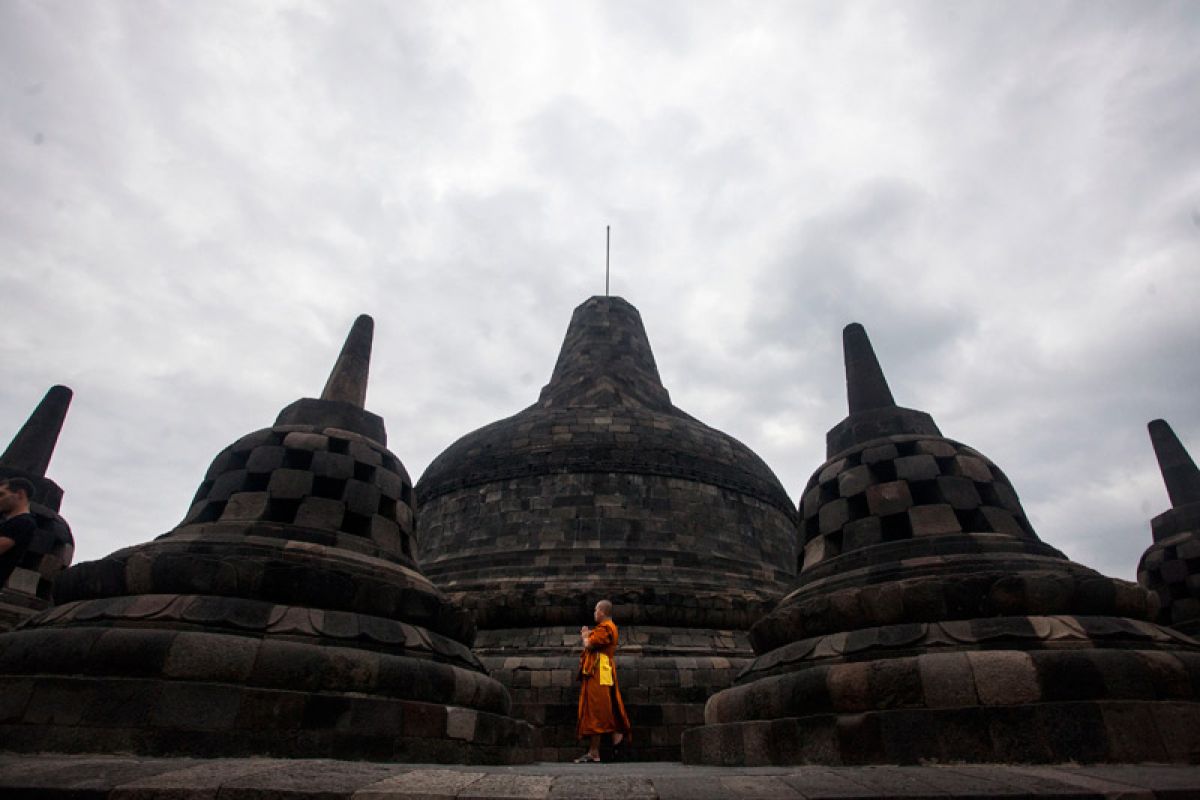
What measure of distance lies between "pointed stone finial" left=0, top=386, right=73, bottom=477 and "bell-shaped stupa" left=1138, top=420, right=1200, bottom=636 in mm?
19713

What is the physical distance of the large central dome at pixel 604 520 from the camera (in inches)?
470

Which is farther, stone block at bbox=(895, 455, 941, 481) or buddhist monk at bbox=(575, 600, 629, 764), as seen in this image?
stone block at bbox=(895, 455, 941, 481)

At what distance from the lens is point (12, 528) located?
5.07m

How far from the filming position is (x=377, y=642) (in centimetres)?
584

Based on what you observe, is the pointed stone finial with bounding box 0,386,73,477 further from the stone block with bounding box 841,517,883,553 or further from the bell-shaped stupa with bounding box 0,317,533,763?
the stone block with bounding box 841,517,883,553

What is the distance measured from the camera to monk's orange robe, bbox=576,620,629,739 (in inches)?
275

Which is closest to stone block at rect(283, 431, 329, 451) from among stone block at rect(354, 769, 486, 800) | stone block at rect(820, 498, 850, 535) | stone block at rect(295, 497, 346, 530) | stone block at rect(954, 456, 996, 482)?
stone block at rect(295, 497, 346, 530)

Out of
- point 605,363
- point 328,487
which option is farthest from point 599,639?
point 605,363

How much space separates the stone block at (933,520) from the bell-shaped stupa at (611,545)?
4.89 meters

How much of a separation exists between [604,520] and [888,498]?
7.74 m

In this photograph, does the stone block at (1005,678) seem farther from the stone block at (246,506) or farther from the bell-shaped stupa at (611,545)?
the stone block at (246,506)

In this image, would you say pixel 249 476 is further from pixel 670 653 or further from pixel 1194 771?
pixel 1194 771

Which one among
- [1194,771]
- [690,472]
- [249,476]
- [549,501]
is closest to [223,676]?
[249,476]

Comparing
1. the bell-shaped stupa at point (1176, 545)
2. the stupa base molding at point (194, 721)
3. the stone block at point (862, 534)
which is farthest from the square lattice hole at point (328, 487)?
the bell-shaped stupa at point (1176, 545)
